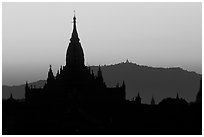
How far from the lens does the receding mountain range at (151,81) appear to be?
125 m

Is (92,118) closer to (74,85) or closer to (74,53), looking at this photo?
(74,85)

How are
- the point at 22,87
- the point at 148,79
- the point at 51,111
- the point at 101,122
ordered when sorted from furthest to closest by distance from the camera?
the point at 148,79, the point at 22,87, the point at 51,111, the point at 101,122

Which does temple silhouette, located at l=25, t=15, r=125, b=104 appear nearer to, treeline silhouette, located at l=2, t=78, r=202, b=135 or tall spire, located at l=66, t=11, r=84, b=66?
tall spire, located at l=66, t=11, r=84, b=66

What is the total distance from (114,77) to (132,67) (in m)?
5.59

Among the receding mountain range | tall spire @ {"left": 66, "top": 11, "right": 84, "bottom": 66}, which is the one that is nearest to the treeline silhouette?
tall spire @ {"left": 66, "top": 11, "right": 84, "bottom": 66}

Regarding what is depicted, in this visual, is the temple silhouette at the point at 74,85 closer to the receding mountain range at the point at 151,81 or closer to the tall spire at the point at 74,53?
the tall spire at the point at 74,53

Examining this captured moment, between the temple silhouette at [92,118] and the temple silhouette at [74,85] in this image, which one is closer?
the temple silhouette at [92,118]

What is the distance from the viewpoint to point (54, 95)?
230ft

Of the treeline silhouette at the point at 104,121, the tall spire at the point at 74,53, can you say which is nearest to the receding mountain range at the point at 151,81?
the tall spire at the point at 74,53

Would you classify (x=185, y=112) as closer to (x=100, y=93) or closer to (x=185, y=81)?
(x=100, y=93)

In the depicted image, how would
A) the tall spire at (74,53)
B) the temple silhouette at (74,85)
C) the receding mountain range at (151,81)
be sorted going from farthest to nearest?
the receding mountain range at (151,81), the tall spire at (74,53), the temple silhouette at (74,85)

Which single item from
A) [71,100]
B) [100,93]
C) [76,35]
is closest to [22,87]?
[76,35]

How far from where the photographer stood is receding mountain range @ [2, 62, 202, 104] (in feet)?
409

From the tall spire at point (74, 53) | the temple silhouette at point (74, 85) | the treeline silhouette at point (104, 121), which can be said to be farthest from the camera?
the tall spire at point (74, 53)
